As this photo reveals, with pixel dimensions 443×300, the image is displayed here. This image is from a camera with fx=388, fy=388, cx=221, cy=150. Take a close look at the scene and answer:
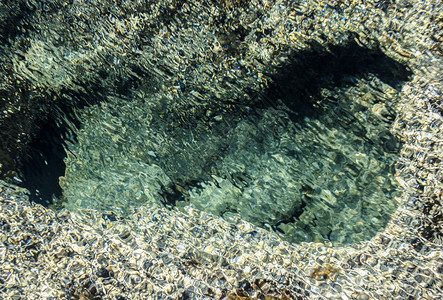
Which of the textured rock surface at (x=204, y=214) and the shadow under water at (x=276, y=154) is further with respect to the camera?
the shadow under water at (x=276, y=154)

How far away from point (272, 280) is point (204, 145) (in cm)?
84

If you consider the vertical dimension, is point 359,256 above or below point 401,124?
below

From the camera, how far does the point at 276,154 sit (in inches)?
80.7

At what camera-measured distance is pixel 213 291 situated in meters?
1.46

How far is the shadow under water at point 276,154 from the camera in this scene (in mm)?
1812

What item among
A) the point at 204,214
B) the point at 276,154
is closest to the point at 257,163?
the point at 276,154

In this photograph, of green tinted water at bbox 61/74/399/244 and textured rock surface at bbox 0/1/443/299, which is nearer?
textured rock surface at bbox 0/1/443/299

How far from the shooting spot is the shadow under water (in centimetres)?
181

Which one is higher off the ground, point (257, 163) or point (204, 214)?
point (257, 163)

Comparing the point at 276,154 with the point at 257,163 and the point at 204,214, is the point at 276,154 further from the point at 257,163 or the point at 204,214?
the point at 204,214

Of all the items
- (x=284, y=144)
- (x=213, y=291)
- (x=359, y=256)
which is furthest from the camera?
(x=284, y=144)

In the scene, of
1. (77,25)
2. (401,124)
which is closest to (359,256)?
(401,124)

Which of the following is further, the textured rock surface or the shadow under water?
the shadow under water

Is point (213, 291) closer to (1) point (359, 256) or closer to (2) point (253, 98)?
(1) point (359, 256)
